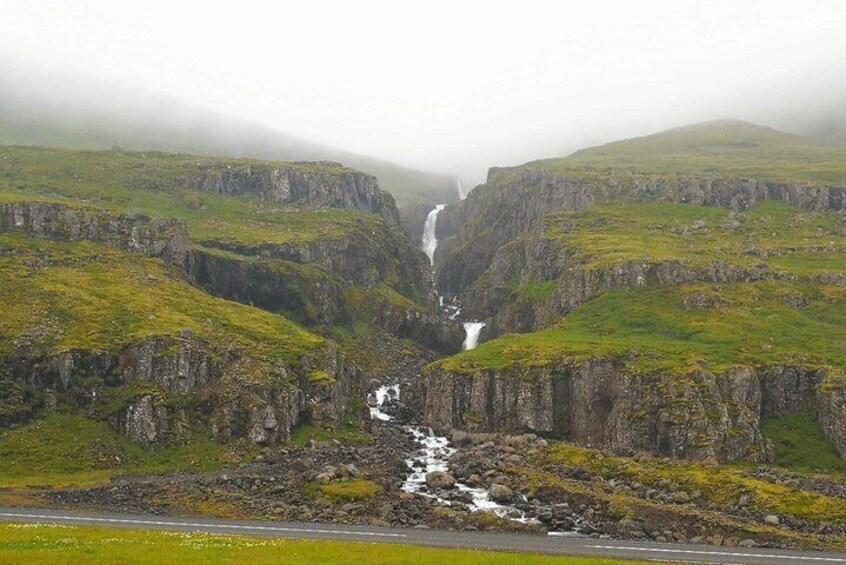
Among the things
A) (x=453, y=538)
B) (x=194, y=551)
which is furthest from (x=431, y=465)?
(x=194, y=551)

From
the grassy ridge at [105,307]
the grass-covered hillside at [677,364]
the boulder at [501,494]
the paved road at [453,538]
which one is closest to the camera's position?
the paved road at [453,538]

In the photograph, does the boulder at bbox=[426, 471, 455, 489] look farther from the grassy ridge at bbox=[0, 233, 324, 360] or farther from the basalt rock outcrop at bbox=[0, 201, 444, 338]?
the basalt rock outcrop at bbox=[0, 201, 444, 338]

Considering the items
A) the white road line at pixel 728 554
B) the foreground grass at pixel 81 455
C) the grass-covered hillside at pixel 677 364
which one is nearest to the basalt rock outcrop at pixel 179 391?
the foreground grass at pixel 81 455

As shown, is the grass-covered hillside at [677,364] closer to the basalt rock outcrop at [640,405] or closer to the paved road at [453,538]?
the basalt rock outcrop at [640,405]

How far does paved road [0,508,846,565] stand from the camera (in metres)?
62.8

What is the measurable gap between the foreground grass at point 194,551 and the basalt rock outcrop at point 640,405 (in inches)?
2365

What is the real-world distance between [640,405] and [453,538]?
58043mm

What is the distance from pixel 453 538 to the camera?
7012cm

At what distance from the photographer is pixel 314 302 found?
195875mm

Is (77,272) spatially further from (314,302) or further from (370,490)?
(370,490)

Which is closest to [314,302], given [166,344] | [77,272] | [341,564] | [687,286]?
[77,272]

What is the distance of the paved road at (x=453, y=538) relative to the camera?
206 ft

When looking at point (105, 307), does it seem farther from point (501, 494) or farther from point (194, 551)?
point (194, 551)

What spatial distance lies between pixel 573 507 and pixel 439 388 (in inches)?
2171
